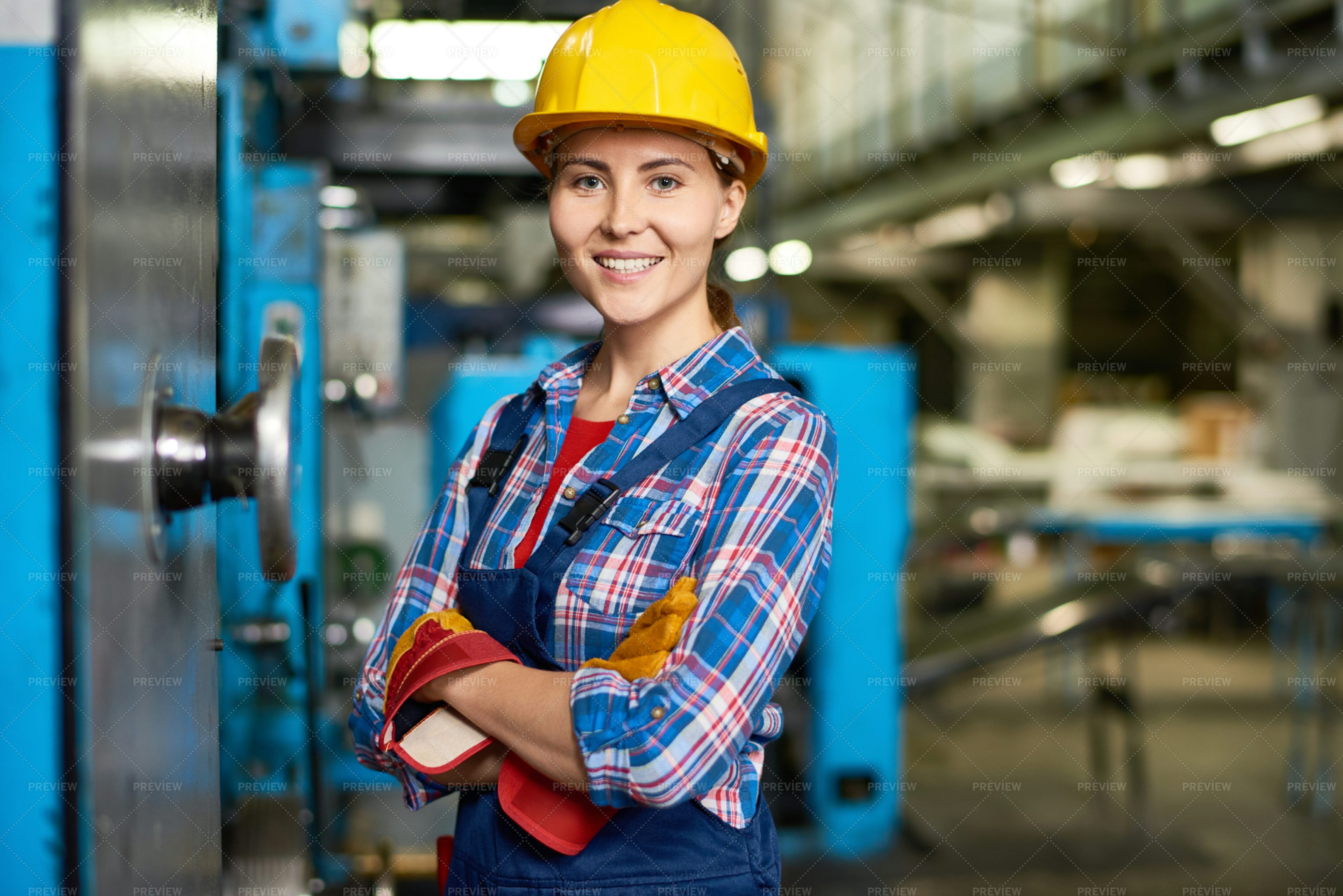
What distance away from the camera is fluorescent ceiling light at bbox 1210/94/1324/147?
5762 mm

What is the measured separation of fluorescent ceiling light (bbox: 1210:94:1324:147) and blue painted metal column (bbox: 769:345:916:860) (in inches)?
137

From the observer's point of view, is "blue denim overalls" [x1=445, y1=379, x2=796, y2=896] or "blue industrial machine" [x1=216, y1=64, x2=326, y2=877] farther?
"blue industrial machine" [x1=216, y1=64, x2=326, y2=877]

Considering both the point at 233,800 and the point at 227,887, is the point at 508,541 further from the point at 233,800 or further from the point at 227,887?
the point at 233,800

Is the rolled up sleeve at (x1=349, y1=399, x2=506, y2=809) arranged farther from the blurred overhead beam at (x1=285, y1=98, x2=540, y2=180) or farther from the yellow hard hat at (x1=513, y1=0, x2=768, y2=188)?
the blurred overhead beam at (x1=285, y1=98, x2=540, y2=180)

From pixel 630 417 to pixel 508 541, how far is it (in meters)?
0.21

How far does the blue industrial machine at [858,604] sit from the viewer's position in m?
3.48

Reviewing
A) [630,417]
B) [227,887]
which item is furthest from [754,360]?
[227,887]

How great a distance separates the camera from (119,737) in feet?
2.91

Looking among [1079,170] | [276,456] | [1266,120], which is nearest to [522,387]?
[276,456]

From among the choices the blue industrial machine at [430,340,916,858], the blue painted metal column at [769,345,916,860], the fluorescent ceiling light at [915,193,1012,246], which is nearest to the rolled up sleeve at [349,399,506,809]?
the blue industrial machine at [430,340,916,858]

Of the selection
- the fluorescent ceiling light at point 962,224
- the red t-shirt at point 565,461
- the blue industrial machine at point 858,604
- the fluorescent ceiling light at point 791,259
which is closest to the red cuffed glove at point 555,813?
the red t-shirt at point 565,461

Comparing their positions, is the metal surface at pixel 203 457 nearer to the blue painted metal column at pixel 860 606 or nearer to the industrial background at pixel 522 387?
the industrial background at pixel 522 387

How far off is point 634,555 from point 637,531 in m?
0.03

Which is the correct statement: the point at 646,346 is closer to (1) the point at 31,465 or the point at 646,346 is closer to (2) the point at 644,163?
(2) the point at 644,163
